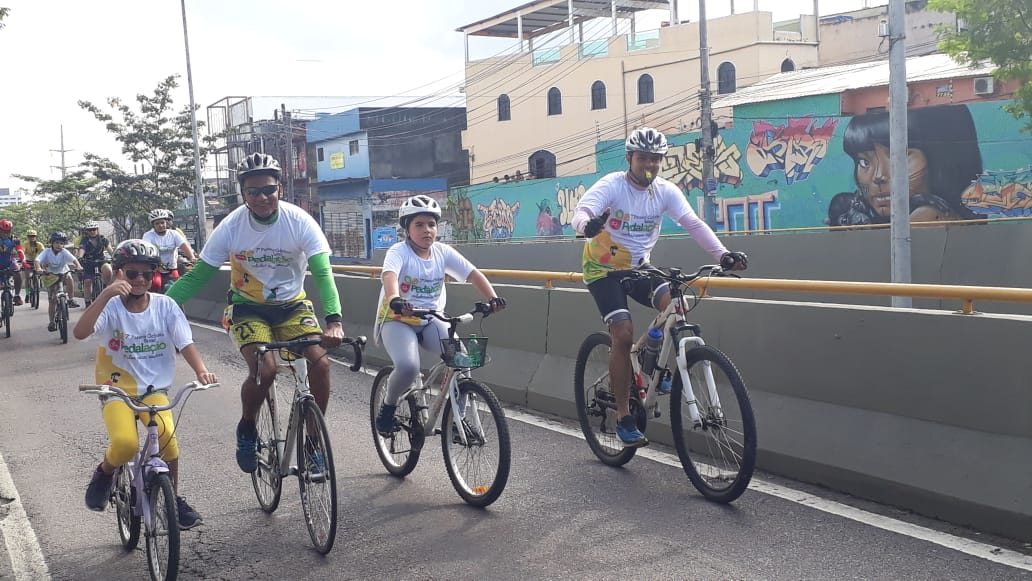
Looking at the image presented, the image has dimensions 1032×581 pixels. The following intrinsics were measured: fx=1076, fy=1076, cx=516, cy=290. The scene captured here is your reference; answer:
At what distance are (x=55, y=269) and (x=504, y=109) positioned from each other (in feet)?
155

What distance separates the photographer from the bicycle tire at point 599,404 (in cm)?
691

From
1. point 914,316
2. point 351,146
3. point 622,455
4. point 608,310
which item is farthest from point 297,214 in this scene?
point 351,146

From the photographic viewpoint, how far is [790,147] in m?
37.8

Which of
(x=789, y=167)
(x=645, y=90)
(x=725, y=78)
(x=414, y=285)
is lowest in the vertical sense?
(x=414, y=285)

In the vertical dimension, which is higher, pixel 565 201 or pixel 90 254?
pixel 565 201

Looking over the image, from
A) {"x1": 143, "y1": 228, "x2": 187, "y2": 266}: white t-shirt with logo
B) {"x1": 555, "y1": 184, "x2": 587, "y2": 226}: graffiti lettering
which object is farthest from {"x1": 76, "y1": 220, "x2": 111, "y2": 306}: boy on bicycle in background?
{"x1": 555, "y1": 184, "x2": 587, "y2": 226}: graffiti lettering

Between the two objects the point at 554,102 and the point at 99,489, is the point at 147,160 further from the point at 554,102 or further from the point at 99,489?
the point at 99,489

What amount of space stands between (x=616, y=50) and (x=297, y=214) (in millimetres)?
53606

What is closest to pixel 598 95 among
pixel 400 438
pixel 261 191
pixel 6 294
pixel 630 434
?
pixel 6 294

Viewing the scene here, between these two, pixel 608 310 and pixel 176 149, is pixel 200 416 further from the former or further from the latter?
pixel 176 149

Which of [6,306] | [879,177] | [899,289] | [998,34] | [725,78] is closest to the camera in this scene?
[899,289]

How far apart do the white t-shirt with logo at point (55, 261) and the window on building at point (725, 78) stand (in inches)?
1637

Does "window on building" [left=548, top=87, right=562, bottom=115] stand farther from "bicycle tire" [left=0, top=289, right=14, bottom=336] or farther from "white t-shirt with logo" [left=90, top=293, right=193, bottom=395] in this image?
"white t-shirt with logo" [left=90, top=293, right=193, bottom=395]

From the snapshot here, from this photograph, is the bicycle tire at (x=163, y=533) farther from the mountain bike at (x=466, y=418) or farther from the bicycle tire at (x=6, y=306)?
the bicycle tire at (x=6, y=306)
